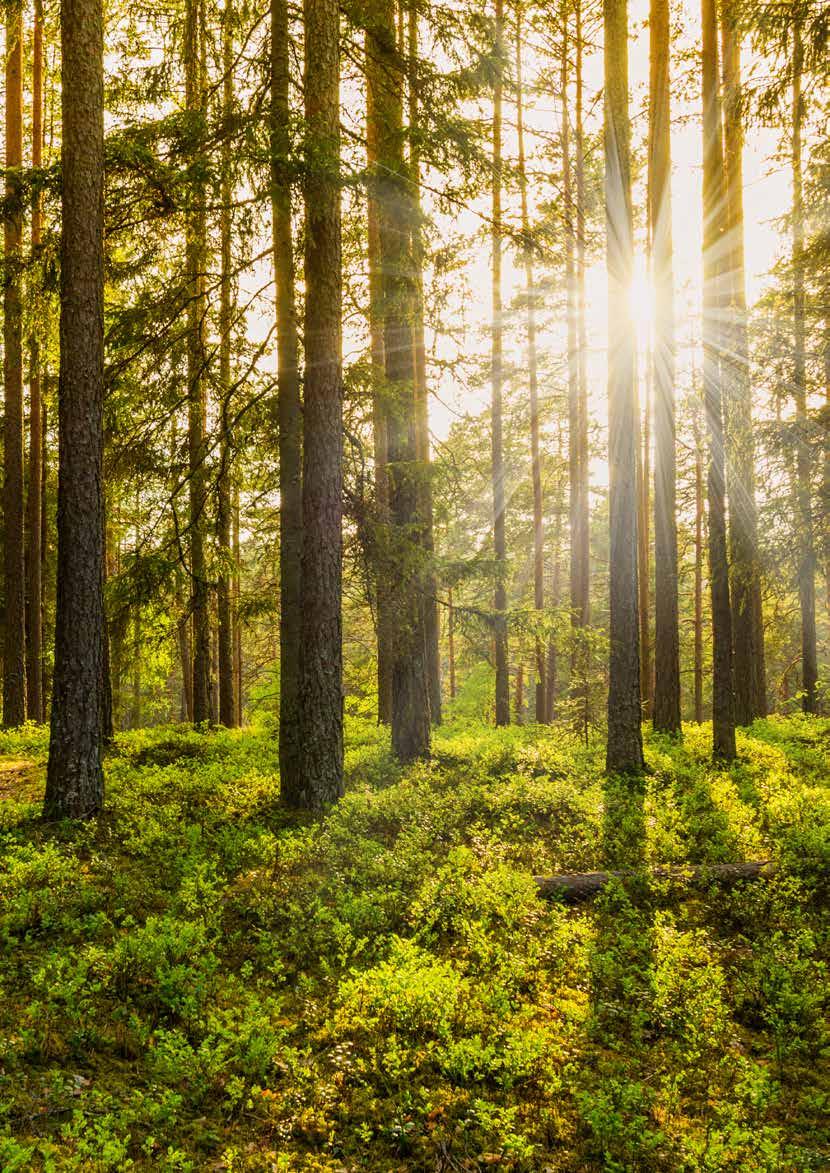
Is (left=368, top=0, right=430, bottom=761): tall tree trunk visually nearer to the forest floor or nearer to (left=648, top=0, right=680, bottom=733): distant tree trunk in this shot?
the forest floor

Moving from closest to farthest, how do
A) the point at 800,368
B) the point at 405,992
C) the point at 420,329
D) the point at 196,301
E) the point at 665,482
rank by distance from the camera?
the point at 405,992 < the point at 196,301 < the point at 420,329 < the point at 800,368 < the point at 665,482

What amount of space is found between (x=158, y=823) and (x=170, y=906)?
7.77 feet

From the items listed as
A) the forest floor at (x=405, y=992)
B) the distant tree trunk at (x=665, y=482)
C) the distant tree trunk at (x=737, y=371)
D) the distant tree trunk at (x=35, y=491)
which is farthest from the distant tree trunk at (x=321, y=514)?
the distant tree trunk at (x=35, y=491)

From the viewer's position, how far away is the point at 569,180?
17.5 meters

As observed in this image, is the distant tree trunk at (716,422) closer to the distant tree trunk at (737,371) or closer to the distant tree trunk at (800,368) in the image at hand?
the distant tree trunk at (737,371)

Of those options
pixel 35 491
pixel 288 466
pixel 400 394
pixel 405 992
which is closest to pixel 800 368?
pixel 400 394

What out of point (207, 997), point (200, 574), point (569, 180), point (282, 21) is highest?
point (569, 180)

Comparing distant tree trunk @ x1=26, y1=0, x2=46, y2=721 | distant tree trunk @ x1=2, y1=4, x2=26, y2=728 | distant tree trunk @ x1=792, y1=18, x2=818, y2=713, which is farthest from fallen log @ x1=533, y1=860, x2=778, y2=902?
distant tree trunk @ x1=26, y1=0, x2=46, y2=721

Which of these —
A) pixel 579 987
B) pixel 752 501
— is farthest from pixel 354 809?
pixel 752 501

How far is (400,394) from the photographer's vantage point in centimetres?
1124

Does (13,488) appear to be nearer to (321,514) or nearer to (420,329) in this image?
(420,329)

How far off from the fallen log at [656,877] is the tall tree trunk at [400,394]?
4.90m

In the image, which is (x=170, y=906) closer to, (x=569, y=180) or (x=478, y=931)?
(x=478, y=931)

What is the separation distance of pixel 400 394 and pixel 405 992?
345 inches
